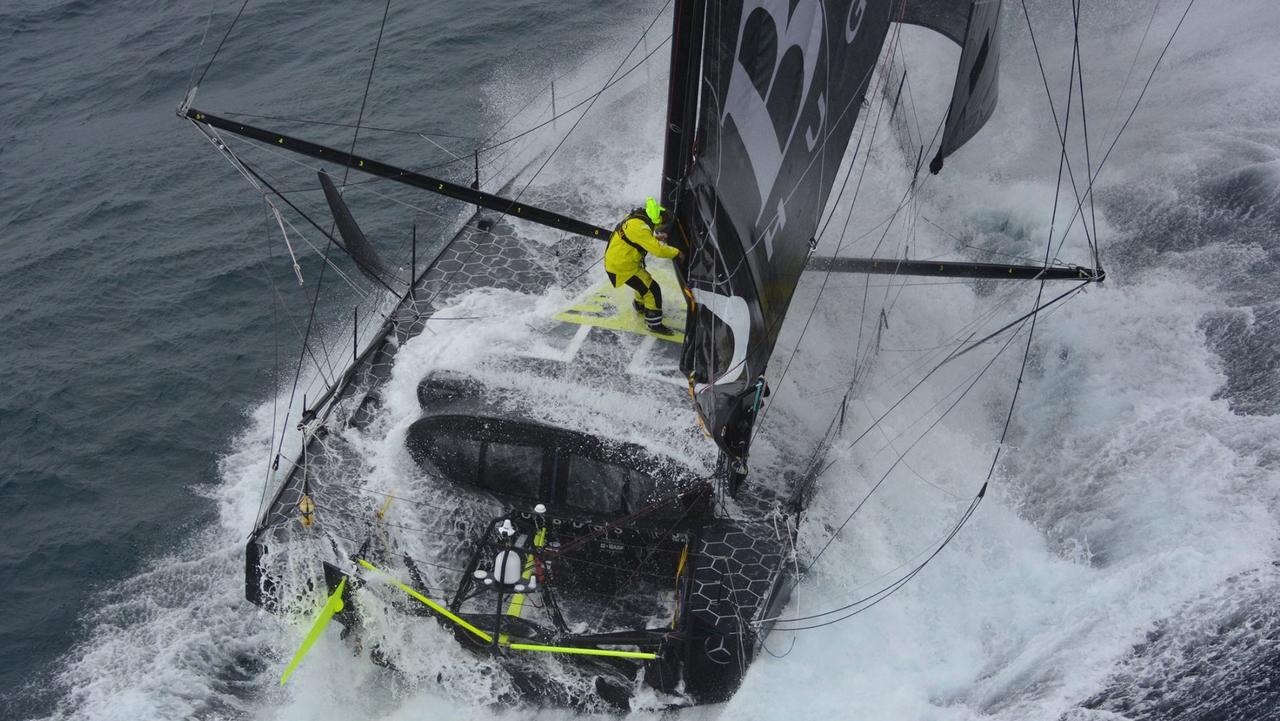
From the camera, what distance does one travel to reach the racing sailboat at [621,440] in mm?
7984

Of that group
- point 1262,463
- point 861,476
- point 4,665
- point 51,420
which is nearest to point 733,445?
point 861,476

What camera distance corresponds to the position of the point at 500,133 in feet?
61.8

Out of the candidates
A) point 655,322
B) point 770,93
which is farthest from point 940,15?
point 770,93

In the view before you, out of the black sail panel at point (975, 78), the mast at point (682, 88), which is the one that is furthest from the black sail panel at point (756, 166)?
the black sail panel at point (975, 78)

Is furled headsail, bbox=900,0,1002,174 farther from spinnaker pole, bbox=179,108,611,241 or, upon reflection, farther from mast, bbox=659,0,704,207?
spinnaker pole, bbox=179,108,611,241

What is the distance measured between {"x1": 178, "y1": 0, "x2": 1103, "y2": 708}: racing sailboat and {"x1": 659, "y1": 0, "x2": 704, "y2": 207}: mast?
2 cm

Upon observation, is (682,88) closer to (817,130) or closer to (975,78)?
(817,130)

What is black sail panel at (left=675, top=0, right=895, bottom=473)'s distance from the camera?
24.4 feet

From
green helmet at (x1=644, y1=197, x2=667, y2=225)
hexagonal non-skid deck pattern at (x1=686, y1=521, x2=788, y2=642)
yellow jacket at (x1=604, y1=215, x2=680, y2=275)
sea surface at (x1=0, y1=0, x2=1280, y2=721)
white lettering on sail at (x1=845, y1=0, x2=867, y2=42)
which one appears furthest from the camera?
yellow jacket at (x1=604, y1=215, x2=680, y2=275)

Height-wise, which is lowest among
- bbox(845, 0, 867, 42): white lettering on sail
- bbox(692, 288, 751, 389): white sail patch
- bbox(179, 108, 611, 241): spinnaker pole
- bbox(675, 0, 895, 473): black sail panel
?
bbox(179, 108, 611, 241): spinnaker pole

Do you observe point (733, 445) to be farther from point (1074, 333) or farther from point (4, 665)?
point (4, 665)

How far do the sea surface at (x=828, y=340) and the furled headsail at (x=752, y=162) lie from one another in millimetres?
3150

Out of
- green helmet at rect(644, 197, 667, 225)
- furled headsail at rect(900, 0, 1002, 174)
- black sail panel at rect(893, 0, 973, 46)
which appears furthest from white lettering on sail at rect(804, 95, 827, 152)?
black sail panel at rect(893, 0, 973, 46)

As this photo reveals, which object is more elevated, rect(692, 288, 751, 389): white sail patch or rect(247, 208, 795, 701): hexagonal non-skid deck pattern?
rect(692, 288, 751, 389): white sail patch
